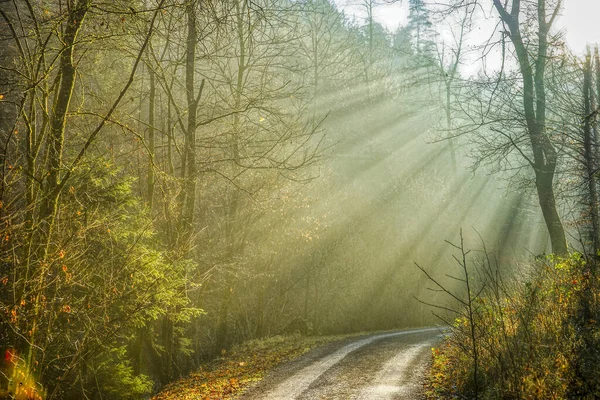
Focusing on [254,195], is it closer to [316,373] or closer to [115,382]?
[316,373]

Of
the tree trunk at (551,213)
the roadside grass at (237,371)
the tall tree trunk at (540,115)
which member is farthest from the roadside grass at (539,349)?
the roadside grass at (237,371)

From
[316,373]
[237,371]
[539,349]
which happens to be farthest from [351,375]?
[539,349]

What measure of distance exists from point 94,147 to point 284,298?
12789mm

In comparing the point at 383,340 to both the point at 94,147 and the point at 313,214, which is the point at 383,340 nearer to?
the point at 313,214

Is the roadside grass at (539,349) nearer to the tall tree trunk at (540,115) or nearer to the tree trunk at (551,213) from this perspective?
the tree trunk at (551,213)

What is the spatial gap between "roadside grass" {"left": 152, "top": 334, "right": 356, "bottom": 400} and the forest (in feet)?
3.57

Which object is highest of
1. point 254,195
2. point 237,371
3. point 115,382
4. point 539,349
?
point 254,195

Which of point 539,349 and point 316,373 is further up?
point 539,349

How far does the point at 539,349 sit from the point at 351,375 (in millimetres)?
4317

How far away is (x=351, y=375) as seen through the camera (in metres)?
10.3

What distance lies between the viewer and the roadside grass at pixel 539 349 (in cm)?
623

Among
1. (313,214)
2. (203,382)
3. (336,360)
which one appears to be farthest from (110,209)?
(313,214)

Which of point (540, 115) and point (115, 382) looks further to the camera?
point (540, 115)

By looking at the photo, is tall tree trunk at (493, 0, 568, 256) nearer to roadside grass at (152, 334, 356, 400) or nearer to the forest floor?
the forest floor
